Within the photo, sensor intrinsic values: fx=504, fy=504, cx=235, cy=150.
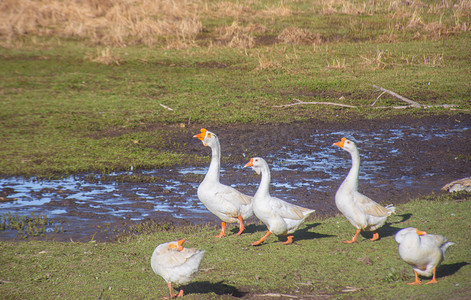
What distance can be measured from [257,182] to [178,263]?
5.87 metres

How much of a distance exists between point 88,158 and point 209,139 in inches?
208

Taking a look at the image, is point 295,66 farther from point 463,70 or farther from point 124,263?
point 124,263

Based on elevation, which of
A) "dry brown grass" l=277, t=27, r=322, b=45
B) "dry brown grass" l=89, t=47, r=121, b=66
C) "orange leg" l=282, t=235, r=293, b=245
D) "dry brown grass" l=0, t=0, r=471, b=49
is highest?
"dry brown grass" l=0, t=0, r=471, b=49

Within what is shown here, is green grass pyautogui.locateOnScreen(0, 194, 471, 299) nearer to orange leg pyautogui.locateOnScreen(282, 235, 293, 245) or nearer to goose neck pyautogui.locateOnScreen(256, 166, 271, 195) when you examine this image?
orange leg pyautogui.locateOnScreen(282, 235, 293, 245)

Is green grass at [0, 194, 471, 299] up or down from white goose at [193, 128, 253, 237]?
down

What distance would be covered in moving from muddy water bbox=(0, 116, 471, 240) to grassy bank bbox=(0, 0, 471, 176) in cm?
100

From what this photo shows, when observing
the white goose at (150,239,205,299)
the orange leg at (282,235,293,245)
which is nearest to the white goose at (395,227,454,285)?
the orange leg at (282,235,293,245)

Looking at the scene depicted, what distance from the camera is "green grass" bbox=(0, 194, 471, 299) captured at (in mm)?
5977

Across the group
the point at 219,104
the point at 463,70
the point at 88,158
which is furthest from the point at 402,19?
the point at 88,158

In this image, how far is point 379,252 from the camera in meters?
6.99

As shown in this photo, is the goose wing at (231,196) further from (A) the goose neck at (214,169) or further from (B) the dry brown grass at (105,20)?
(B) the dry brown grass at (105,20)

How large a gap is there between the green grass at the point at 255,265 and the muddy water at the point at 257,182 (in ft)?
3.47

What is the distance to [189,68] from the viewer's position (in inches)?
880

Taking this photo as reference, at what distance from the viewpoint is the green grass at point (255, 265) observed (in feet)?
19.6
